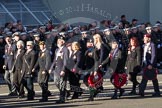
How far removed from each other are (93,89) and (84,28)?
6.47 meters

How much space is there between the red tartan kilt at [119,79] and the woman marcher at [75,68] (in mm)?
993

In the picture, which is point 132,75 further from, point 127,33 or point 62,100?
point 127,33

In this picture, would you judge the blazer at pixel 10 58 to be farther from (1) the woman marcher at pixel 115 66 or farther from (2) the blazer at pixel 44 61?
(1) the woman marcher at pixel 115 66

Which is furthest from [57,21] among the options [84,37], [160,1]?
[84,37]

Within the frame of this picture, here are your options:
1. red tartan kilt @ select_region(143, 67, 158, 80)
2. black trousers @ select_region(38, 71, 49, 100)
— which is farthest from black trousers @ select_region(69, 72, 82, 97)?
Answer: red tartan kilt @ select_region(143, 67, 158, 80)

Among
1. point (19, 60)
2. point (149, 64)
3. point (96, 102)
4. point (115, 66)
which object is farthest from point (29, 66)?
point (149, 64)

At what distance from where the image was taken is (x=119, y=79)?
1589cm

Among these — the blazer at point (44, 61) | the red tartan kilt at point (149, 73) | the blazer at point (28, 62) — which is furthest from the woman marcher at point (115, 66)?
→ the blazer at point (28, 62)

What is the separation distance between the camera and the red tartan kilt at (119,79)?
52.1 ft

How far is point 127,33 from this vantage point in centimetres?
2178

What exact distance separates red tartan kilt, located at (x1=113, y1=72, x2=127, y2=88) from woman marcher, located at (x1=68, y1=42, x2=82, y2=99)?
993 mm

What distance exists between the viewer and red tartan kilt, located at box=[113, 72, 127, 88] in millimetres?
15891

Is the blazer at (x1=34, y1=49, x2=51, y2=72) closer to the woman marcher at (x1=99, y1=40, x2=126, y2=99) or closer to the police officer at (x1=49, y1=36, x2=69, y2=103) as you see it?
the police officer at (x1=49, y1=36, x2=69, y2=103)

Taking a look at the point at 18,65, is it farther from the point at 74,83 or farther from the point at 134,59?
the point at 134,59
